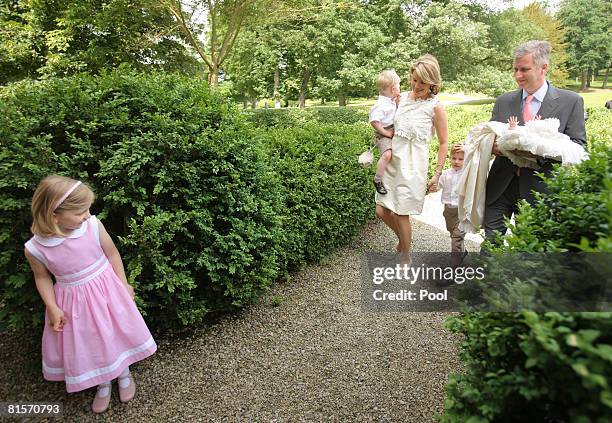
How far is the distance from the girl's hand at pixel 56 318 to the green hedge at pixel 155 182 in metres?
0.39

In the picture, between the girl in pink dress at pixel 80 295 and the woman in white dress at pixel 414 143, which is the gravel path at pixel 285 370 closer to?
the girl in pink dress at pixel 80 295

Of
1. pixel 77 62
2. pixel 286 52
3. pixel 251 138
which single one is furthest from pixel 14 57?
pixel 286 52

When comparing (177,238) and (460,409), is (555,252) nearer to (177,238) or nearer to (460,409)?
(460,409)

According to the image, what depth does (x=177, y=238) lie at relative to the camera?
10.2 ft

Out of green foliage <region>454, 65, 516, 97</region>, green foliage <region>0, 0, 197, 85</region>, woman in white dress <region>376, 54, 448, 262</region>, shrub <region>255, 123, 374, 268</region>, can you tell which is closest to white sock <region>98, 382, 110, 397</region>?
shrub <region>255, 123, 374, 268</region>

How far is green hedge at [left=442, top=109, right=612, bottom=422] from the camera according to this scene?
0.85 metres

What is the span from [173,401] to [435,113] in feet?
11.3

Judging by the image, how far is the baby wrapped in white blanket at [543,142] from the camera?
2.73 meters

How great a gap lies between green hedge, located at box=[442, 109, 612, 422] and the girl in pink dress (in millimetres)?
2117

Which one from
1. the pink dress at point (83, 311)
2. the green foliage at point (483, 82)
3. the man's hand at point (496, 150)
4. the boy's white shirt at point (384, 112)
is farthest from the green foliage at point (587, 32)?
the pink dress at point (83, 311)

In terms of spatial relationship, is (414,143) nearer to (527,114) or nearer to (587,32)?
(527,114)

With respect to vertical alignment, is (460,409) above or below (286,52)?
below

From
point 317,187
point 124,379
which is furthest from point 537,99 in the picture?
point 124,379

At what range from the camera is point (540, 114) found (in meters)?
3.07
